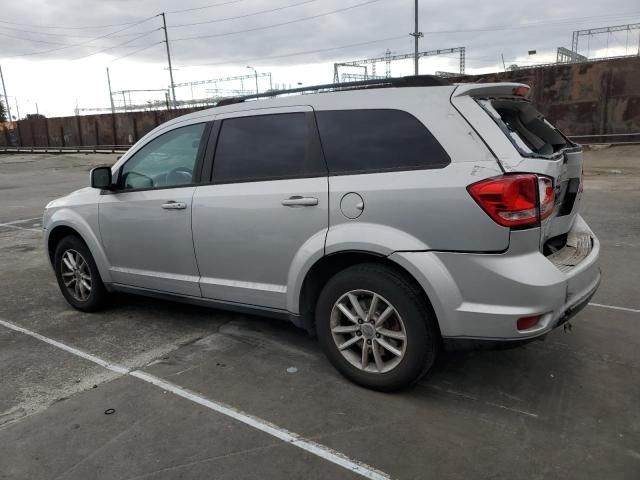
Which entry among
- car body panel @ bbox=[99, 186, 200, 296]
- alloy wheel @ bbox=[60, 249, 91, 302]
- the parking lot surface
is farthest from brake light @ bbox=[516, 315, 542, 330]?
alloy wheel @ bbox=[60, 249, 91, 302]

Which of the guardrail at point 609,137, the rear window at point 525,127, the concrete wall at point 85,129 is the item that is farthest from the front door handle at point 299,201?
the concrete wall at point 85,129

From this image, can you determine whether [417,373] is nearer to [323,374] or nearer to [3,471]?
[323,374]

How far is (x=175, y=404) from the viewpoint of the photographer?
322 centimetres

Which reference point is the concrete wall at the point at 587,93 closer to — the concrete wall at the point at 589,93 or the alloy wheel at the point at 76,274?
→ the concrete wall at the point at 589,93

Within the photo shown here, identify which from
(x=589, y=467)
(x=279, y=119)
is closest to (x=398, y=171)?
(x=279, y=119)

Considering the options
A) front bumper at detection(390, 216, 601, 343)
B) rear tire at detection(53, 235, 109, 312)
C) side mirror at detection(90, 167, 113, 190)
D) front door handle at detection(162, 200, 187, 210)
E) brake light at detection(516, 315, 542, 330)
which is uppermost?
side mirror at detection(90, 167, 113, 190)

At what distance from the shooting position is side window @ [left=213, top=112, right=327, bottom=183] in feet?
11.2

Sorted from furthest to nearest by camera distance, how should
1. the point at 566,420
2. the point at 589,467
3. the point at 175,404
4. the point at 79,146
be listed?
1. the point at 79,146
2. the point at 175,404
3. the point at 566,420
4. the point at 589,467

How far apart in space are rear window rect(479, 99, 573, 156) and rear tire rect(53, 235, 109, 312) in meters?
3.64

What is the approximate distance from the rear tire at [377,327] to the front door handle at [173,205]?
133cm

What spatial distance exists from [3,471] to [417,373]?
2230mm

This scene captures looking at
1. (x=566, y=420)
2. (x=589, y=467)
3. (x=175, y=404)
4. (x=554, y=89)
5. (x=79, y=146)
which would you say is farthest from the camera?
(x=79, y=146)

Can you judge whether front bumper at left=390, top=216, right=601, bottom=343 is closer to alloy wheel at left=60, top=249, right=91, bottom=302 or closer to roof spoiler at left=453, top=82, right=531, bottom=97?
roof spoiler at left=453, top=82, right=531, bottom=97

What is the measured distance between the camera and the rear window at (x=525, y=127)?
3031 mm
